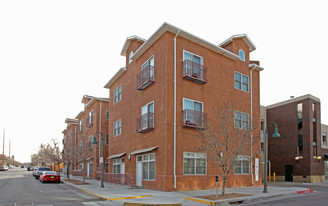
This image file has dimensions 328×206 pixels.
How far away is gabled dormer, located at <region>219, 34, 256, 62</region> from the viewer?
25.5 m

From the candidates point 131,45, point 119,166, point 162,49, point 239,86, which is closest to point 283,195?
point 239,86

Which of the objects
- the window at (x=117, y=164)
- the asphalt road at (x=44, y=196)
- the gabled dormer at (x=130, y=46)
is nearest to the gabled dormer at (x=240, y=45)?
the gabled dormer at (x=130, y=46)

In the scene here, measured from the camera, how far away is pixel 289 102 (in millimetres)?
38781

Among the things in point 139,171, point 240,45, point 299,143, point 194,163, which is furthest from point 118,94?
point 299,143

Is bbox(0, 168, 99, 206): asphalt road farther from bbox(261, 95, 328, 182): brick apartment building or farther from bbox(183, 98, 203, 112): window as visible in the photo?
bbox(261, 95, 328, 182): brick apartment building

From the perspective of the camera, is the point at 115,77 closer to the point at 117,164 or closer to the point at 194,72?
the point at 117,164

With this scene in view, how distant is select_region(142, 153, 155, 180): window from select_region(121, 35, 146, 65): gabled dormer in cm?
938

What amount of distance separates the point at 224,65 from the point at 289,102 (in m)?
18.0

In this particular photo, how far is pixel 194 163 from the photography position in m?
21.2

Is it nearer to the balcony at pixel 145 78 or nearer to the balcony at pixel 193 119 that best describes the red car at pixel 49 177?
the balcony at pixel 145 78

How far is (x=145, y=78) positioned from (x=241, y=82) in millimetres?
8205

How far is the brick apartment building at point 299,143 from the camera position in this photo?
35719 millimetres

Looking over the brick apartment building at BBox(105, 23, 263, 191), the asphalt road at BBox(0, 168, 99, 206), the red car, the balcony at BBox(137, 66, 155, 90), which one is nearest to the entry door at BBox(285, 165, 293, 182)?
the brick apartment building at BBox(105, 23, 263, 191)

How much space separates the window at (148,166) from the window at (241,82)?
9.16 metres
